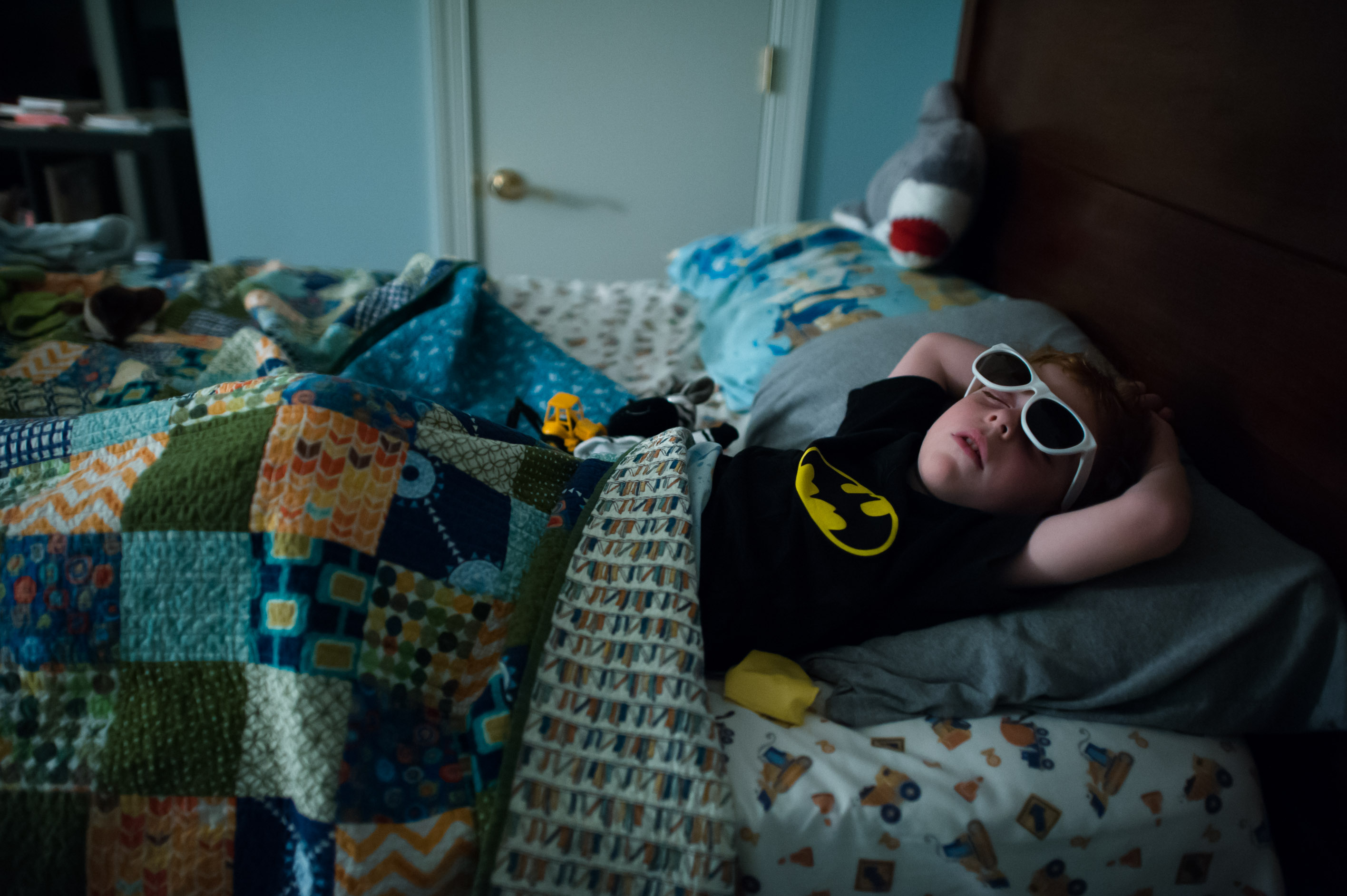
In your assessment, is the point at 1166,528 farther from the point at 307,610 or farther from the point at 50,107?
the point at 50,107

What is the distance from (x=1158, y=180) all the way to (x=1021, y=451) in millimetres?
521

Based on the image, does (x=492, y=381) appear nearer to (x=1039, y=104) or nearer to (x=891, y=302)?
(x=891, y=302)

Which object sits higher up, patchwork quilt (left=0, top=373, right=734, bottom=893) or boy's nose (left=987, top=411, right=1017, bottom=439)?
boy's nose (left=987, top=411, right=1017, bottom=439)

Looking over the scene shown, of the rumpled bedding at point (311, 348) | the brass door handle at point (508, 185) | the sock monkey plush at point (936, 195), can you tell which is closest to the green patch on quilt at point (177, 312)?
the rumpled bedding at point (311, 348)

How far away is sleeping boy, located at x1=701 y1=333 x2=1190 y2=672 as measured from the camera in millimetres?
823

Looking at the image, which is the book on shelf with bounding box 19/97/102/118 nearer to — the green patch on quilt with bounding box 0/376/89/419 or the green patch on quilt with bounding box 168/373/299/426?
the green patch on quilt with bounding box 0/376/89/419

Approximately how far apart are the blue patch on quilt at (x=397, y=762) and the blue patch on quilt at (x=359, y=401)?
0.24m

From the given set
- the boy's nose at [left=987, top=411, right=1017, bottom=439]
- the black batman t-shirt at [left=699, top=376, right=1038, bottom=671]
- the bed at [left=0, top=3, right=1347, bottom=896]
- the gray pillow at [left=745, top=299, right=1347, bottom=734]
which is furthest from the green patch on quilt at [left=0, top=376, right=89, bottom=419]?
the boy's nose at [left=987, top=411, right=1017, bottom=439]

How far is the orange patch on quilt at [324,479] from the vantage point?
0.72m

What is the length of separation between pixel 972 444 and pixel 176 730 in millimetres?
793

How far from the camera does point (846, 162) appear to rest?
2.53 meters

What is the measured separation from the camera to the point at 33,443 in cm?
83

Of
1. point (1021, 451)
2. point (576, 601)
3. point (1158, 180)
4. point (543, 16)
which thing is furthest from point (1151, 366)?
point (543, 16)

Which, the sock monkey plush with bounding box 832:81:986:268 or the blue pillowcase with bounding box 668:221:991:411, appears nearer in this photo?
the blue pillowcase with bounding box 668:221:991:411
